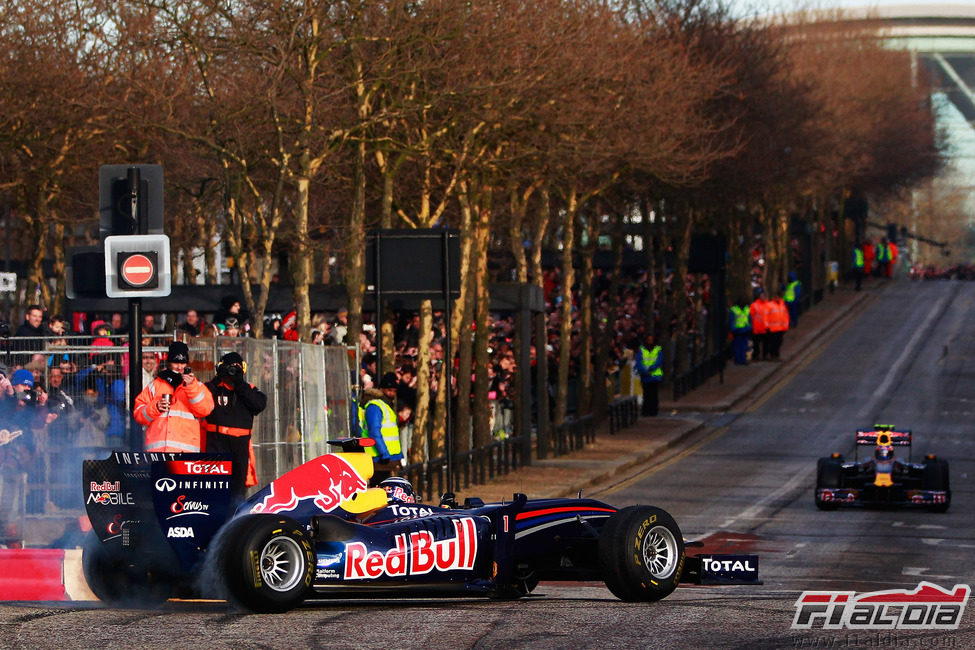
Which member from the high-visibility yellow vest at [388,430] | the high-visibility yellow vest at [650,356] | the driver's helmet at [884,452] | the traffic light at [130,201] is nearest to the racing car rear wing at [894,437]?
the driver's helmet at [884,452]

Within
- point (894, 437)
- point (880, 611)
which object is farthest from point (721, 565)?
point (894, 437)

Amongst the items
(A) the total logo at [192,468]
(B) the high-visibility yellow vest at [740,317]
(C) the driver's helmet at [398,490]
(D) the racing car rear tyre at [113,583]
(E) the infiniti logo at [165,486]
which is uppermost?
(B) the high-visibility yellow vest at [740,317]

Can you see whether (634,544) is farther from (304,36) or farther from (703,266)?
(703,266)

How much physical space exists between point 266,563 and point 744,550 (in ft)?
29.3

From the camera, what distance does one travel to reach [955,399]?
135 feet

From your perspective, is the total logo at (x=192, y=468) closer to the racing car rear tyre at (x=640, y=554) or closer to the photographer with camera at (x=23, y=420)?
the racing car rear tyre at (x=640, y=554)

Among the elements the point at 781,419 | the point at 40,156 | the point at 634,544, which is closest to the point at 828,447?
the point at 781,419

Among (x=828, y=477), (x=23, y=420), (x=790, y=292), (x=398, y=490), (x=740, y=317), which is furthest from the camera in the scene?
(x=790, y=292)

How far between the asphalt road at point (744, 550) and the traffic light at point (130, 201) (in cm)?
385

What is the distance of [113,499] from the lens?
1155 cm

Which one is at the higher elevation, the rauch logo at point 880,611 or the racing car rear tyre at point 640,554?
the racing car rear tyre at point 640,554

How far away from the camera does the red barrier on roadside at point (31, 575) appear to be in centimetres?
1245

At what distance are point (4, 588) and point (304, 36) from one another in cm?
1347

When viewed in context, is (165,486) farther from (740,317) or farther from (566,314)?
(740,317)
